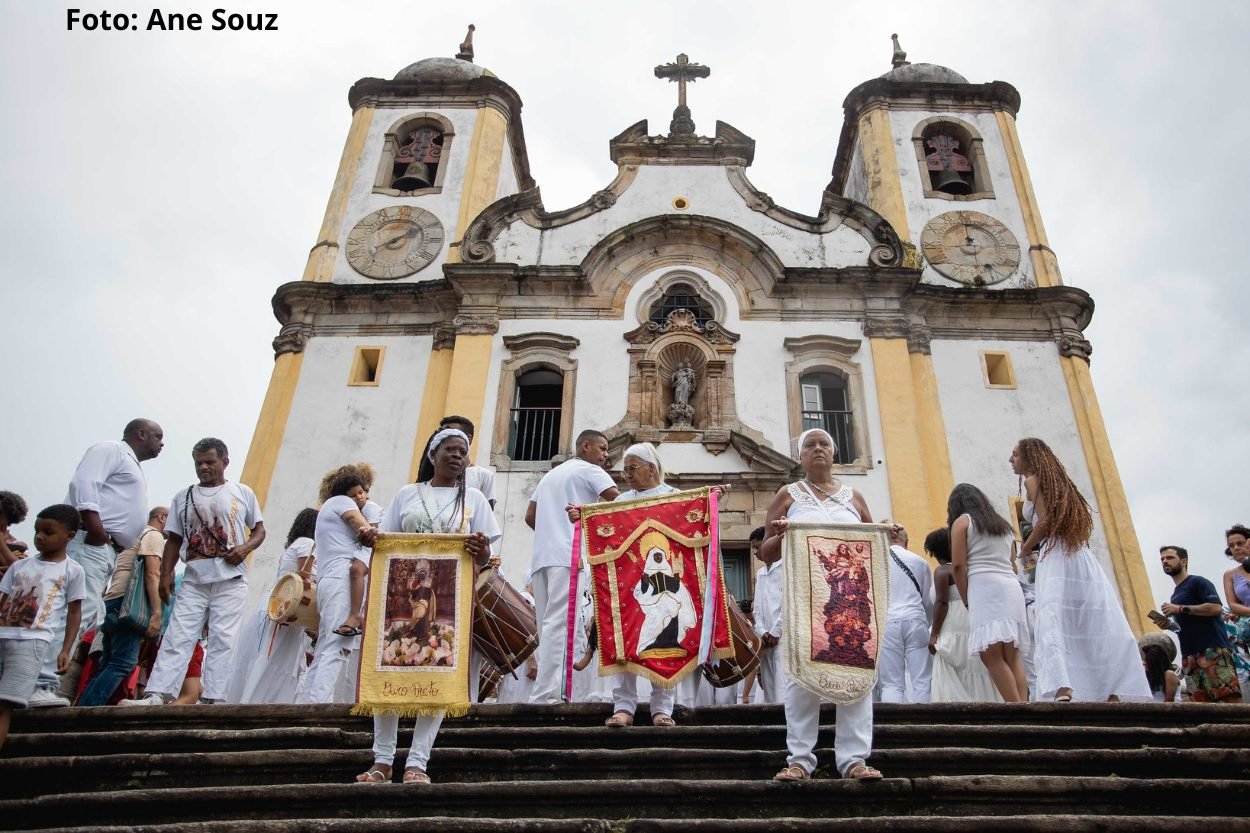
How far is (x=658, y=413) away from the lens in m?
14.3

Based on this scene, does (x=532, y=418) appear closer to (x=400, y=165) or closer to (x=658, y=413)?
(x=658, y=413)

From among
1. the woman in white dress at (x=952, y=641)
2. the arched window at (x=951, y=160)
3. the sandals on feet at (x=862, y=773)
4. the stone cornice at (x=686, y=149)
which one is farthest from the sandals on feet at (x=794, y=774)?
the arched window at (x=951, y=160)

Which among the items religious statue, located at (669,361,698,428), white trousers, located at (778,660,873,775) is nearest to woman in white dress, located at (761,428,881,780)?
white trousers, located at (778,660,873,775)

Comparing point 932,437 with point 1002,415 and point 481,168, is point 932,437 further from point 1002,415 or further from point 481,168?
point 481,168

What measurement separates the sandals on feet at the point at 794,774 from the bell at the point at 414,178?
15.3 m

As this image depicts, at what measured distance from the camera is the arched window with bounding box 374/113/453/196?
59.0 feet

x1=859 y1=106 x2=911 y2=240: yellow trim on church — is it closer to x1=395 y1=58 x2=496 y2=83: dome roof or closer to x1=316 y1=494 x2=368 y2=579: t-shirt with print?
x1=395 y1=58 x2=496 y2=83: dome roof

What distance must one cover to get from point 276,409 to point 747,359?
717 centimetres

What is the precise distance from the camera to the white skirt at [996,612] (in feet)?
20.3

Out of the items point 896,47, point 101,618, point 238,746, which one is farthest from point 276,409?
point 896,47

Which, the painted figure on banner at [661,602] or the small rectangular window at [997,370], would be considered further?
the small rectangular window at [997,370]

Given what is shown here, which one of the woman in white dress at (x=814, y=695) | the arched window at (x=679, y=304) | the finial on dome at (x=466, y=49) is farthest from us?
the finial on dome at (x=466, y=49)

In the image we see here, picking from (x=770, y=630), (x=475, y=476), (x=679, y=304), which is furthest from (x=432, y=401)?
(x=770, y=630)

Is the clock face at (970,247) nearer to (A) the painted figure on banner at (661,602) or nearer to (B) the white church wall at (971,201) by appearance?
(B) the white church wall at (971,201)
